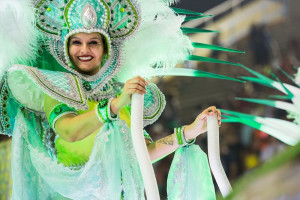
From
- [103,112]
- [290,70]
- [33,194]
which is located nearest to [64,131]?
[103,112]

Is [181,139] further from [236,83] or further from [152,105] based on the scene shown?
[236,83]

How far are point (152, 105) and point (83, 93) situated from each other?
1.12 feet

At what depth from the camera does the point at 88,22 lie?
1.77m

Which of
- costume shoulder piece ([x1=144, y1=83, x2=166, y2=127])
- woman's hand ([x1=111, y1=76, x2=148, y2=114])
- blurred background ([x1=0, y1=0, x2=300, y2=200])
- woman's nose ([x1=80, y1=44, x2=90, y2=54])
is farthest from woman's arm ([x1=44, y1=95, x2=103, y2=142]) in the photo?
blurred background ([x1=0, y1=0, x2=300, y2=200])

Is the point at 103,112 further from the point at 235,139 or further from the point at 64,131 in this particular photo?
the point at 235,139

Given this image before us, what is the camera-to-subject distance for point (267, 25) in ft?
25.0

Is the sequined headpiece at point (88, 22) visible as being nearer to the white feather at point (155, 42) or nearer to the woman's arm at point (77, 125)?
the white feather at point (155, 42)

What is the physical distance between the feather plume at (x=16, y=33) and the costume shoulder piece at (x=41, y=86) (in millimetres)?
79

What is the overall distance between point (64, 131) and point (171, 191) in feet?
1.66

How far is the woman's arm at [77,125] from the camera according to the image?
1601 mm

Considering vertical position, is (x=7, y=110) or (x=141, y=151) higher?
(x=7, y=110)

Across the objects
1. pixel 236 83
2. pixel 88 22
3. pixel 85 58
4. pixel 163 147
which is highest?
pixel 236 83

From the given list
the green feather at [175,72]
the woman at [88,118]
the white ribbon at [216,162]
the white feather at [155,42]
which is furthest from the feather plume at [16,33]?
the white ribbon at [216,162]

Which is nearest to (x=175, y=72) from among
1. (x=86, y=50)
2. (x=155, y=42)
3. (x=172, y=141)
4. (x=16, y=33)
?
(x=155, y=42)
